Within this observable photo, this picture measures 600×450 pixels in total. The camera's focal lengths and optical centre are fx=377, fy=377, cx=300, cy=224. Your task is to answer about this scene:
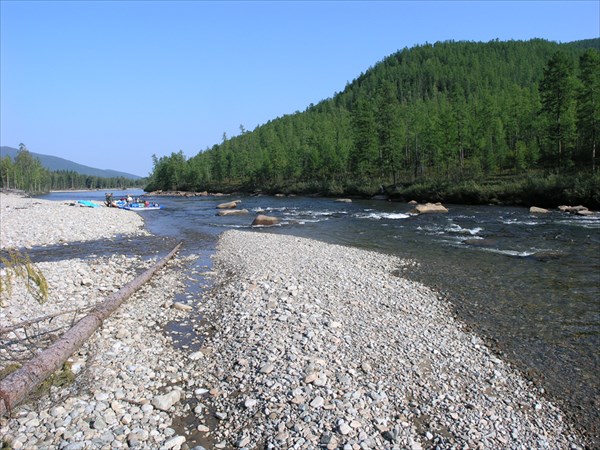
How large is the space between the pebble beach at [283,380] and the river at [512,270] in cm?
95

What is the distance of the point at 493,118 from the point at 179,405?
90.5 metres

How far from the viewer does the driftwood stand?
6.30m

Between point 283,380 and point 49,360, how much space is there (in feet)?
15.3

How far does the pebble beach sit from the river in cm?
95

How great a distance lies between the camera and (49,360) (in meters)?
7.50

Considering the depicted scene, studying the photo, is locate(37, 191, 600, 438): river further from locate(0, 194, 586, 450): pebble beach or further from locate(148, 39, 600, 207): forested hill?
locate(148, 39, 600, 207): forested hill

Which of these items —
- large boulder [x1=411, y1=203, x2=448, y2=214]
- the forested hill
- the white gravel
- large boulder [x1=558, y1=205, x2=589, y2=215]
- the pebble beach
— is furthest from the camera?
the forested hill

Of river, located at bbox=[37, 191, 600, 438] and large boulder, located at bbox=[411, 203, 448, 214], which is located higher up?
large boulder, located at bbox=[411, 203, 448, 214]

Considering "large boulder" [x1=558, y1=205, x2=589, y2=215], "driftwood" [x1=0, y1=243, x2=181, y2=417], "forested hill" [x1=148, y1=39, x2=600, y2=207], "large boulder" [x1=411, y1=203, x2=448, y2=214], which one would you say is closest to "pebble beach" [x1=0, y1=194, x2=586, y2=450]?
"driftwood" [x1=0, y1=243, x2=181, y2=417]

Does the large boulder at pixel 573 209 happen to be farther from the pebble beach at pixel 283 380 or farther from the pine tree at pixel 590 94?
the pebble beach at pixel 283 380

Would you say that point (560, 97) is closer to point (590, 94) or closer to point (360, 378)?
point (590, 94)

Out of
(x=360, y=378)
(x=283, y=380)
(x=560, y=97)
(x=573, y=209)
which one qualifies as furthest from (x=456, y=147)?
(x=283, y=380)

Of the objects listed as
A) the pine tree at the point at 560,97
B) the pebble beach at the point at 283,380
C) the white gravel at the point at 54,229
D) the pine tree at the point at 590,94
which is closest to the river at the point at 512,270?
the pebble beach at the point at 283,380

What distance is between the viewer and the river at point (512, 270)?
8.97 meters
